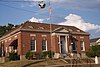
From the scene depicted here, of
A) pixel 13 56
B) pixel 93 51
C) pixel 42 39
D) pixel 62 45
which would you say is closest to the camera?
pixel 13 56

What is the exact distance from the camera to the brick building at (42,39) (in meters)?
48.2

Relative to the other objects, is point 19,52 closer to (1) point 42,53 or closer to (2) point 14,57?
(2) point 14,57

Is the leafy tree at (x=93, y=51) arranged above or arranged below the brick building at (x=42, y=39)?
below

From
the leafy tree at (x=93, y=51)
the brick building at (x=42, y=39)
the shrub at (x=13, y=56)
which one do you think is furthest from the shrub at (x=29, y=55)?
the leafy tree at (x=93, y=51)

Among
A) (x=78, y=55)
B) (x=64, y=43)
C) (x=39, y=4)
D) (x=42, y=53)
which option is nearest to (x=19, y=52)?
(x=42, y=53)

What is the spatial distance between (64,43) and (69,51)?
205 centimetres

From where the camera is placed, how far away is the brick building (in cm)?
4825

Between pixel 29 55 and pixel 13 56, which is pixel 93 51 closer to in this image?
pixel 29 55

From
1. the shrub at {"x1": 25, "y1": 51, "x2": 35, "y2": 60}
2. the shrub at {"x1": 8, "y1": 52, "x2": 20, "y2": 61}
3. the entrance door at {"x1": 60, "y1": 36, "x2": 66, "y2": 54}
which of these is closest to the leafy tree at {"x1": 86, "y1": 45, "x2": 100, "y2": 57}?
the entrance door at {"x1": 60, "y1": 36, "x2": 66, "y2": 54}

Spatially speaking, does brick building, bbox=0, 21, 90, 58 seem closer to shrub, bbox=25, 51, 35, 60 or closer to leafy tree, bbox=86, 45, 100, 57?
shrub, bbox=25, 51, 35, 60

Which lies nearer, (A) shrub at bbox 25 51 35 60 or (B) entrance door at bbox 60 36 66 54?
(A) shrub at bbox 25 51 35 60

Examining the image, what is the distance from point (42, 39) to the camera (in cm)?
5047

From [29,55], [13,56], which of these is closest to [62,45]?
[29,55]

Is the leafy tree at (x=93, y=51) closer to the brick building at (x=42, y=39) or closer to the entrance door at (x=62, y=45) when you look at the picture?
the brick building at (x=42, y=39)
